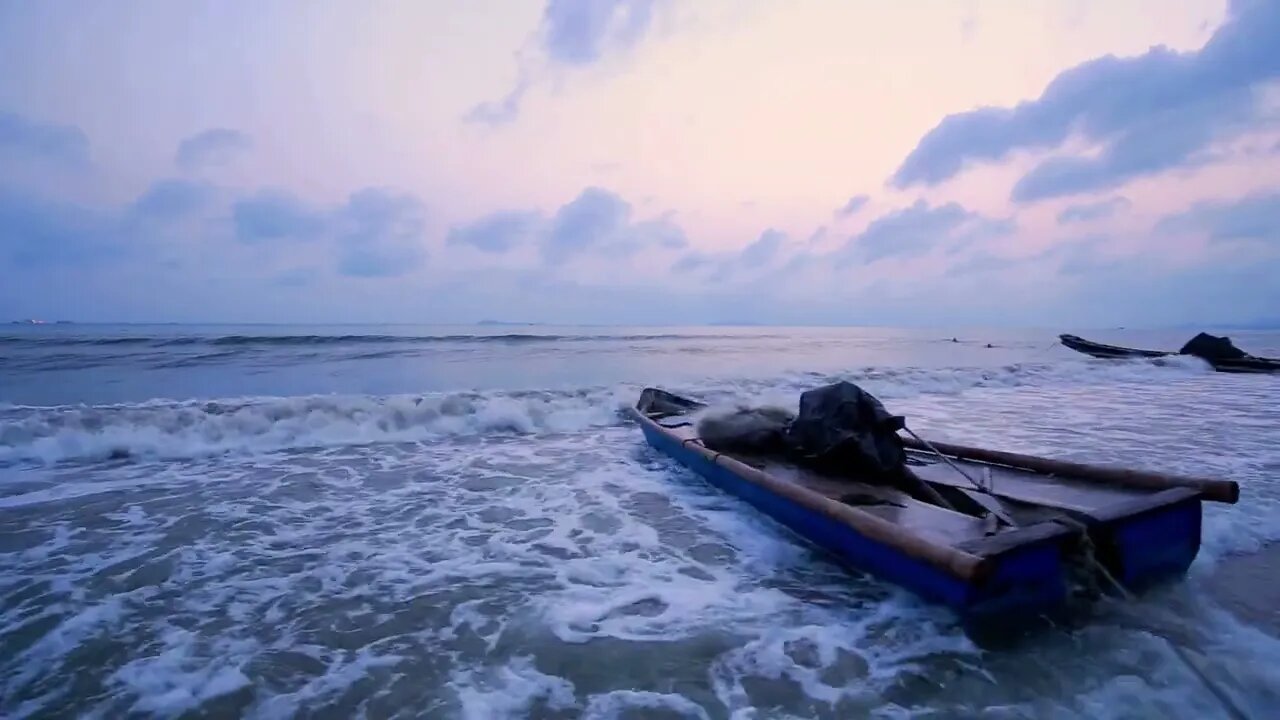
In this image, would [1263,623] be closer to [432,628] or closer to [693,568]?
[693,568]

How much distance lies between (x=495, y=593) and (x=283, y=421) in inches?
324

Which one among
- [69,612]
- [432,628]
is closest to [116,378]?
[69,612]

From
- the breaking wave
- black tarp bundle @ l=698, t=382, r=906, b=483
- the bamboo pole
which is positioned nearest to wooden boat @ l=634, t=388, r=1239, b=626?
the bamboo pole

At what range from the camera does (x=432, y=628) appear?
3.92 meters

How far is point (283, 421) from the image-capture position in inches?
421

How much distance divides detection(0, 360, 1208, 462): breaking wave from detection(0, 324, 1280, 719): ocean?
0.27 feet

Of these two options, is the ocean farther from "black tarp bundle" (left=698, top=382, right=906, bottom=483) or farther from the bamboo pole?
"black tarp bundle" (left=698, top=382, right=906, bottom=483)

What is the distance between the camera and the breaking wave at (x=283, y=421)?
922 centimetres

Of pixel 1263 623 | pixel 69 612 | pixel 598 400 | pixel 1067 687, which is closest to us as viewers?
pixel 1067 687

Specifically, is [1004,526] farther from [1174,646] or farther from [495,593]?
[495,593]

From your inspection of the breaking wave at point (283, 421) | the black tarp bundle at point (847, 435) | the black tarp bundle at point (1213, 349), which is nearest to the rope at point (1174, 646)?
the black tarp bundle at point (847, 435)

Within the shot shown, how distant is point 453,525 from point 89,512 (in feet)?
13.1

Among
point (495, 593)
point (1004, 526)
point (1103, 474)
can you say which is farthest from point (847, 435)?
point (495, 593)

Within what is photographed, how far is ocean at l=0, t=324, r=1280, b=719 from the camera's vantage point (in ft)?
10.4
